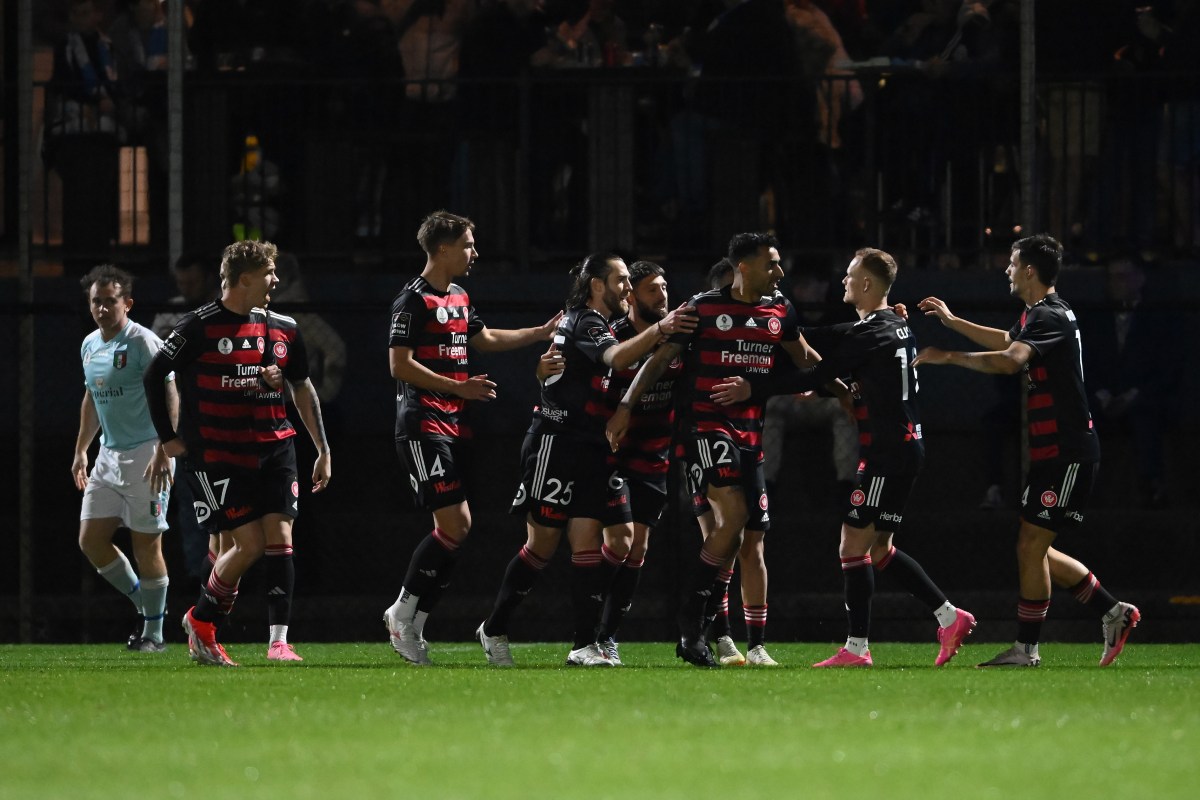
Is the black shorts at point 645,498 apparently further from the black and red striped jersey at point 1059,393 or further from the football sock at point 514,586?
the black and red striped jersey at point 1059,393

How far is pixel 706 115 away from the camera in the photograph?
529 inches

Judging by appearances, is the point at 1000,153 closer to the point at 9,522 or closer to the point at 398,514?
the point at 398,514

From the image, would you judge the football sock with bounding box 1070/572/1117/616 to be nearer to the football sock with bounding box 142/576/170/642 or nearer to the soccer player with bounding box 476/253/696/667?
the soccer player with bounding box 476/253/696/667

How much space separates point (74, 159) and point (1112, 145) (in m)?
7.30

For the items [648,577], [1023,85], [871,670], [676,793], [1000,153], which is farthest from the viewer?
[1000,153]

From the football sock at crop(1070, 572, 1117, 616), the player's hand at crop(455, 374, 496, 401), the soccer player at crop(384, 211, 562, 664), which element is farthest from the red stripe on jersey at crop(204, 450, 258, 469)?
the football sock at crop(1070, 572, 1117, 616)

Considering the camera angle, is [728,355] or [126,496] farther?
[126,496]

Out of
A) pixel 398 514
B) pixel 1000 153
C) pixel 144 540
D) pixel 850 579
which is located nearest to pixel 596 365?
pixel 850 579

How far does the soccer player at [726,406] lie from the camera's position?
8.28 m

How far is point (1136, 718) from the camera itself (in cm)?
623

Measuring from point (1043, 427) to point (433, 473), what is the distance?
275 centimetres

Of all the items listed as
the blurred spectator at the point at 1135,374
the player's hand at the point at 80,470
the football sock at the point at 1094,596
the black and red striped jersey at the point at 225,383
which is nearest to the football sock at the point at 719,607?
the football sock at the point at 1094,596

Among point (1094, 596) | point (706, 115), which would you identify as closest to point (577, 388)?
point (1094, 596)

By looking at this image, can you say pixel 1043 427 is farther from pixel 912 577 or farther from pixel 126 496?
pixel 126 496
